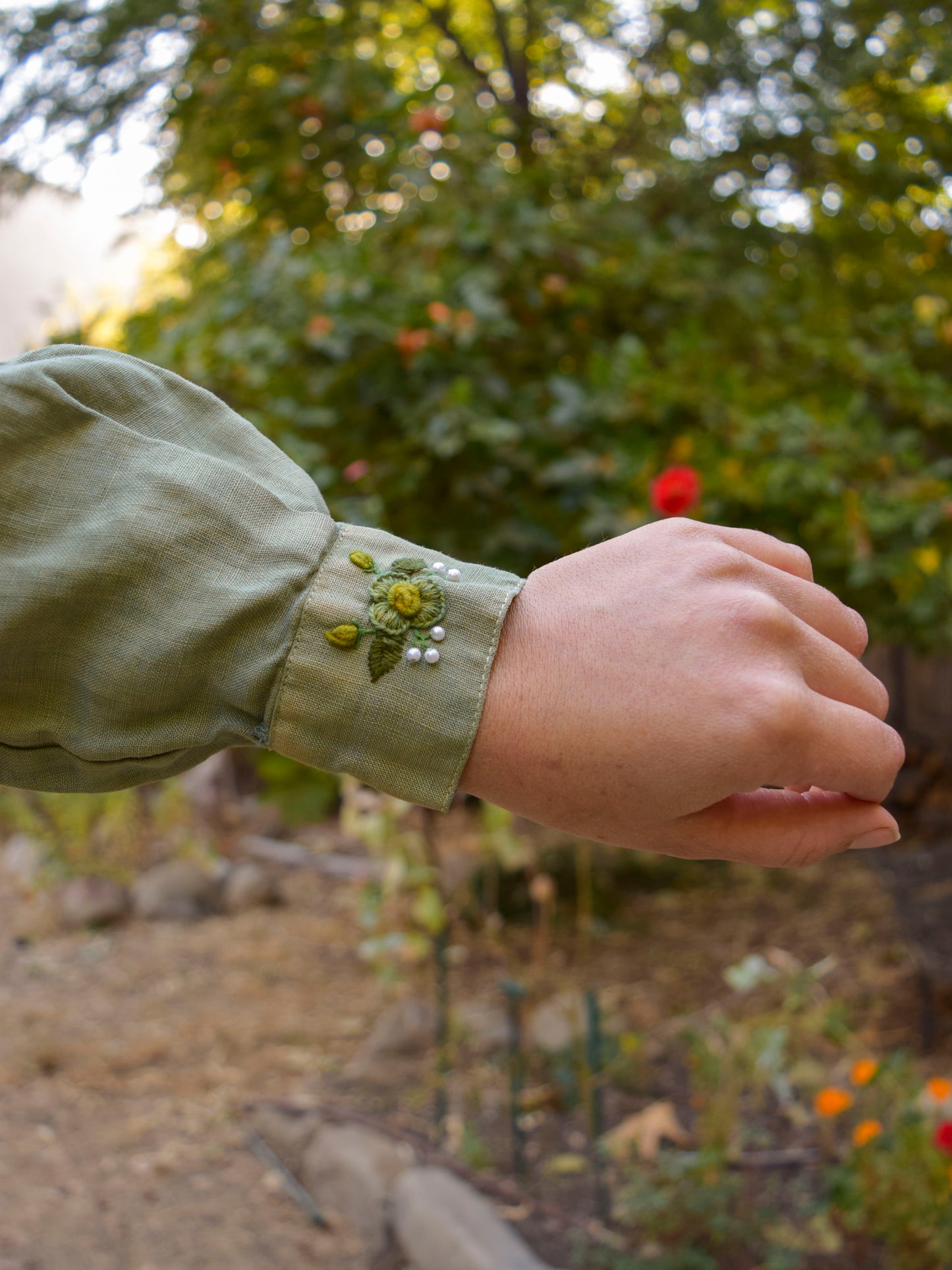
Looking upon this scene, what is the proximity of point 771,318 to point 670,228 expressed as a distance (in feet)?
1.30

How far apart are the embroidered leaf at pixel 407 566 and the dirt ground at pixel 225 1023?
6.54ft

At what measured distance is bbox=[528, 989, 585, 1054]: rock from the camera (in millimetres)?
2764

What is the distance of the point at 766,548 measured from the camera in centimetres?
79

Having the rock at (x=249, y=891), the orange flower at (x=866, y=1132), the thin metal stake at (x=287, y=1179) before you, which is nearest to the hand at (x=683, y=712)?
the orange flower at (x=866, y=1132)

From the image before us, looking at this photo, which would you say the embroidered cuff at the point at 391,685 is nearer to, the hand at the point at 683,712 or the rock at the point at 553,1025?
the hand at the point at 683,712

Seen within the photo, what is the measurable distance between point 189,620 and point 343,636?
0.33 ft

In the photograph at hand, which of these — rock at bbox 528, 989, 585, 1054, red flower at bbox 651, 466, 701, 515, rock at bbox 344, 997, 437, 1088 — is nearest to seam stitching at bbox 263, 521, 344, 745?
red flower at bbox 651, 466, 701, 515

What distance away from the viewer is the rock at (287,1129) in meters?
2.54

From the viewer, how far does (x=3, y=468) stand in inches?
27.5

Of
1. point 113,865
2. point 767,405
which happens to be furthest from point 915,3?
point 113,865

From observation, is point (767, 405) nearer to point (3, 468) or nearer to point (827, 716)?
point (827, 716)

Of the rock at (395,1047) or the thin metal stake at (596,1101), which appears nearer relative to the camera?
the thin metal stake at (596,1101)

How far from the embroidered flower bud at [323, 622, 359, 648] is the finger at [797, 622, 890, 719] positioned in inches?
11.8

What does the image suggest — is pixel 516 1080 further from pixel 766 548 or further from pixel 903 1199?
pixel 766 548
